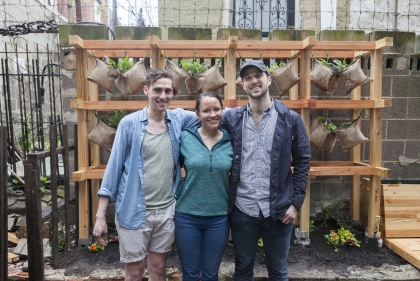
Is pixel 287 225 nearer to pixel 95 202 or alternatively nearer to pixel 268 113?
pixel 268 113

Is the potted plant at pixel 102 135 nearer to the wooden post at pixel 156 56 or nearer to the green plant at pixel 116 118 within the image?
the green plant at pixel 116 118

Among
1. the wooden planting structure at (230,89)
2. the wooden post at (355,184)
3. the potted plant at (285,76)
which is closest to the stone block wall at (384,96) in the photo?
the wooden post at (355,184)

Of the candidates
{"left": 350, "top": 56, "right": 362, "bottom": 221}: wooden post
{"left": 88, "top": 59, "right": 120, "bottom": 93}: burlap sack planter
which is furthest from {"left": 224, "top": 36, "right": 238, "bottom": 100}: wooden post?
{"left": 350, "top": 56, "right": 362, "bottom": 221}: wooden post

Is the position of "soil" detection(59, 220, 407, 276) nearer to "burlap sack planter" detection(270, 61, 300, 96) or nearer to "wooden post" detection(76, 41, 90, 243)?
"wooden post" detection(76, 41, 90, 243)

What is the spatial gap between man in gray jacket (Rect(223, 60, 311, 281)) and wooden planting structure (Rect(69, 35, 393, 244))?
3.11 ft

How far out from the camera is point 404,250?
3230 mm

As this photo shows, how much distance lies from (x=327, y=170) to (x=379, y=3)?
10.9 feet

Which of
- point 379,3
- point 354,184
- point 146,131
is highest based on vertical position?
point 379,3

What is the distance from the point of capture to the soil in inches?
123

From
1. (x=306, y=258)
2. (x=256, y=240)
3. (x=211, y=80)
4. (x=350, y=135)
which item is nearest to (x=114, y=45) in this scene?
(x=211, y=80)

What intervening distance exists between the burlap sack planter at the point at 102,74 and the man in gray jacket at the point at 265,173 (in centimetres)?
143

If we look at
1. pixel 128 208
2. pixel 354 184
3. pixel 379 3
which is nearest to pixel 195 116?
pixel 128 208

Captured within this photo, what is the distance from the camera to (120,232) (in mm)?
2260

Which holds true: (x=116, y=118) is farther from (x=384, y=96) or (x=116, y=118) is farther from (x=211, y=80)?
(x=384, y=96)
